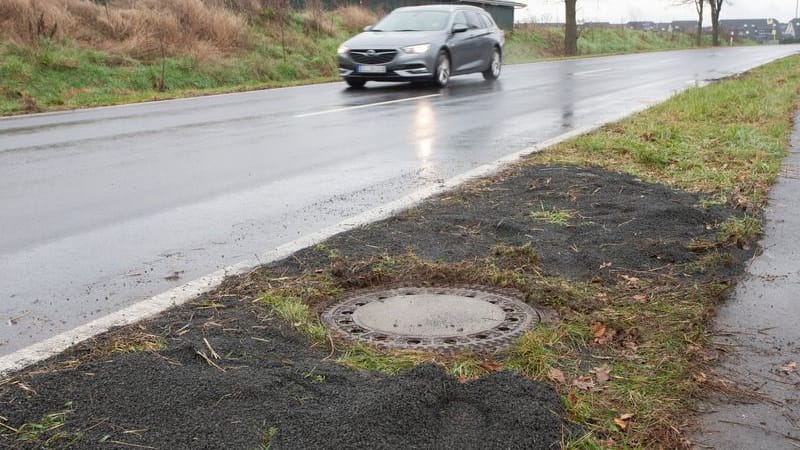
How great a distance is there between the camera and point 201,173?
7.47m

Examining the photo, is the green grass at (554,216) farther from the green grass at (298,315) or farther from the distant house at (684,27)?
the distant house at (684,27)

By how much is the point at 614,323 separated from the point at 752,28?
377 feet

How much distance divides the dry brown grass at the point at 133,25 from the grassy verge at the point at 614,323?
15.5 m

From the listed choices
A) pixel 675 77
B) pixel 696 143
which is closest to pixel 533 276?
pixel 696 143

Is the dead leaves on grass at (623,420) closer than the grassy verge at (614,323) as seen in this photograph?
Yes

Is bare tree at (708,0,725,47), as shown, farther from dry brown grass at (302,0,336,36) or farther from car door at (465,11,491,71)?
car door at (465,11,491,71)

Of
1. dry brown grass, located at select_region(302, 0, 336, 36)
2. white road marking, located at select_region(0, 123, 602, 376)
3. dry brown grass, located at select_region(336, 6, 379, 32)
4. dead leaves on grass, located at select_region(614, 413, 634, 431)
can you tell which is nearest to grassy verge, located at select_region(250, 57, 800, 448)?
dead leaves on grass, located at select_region(614, 413, 634, 431)

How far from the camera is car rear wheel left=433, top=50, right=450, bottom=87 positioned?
1678cm

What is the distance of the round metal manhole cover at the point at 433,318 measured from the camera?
345 centimetres

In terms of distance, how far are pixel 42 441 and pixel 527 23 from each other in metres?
48.8

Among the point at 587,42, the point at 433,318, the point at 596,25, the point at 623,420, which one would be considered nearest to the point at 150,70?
the point at 433,318

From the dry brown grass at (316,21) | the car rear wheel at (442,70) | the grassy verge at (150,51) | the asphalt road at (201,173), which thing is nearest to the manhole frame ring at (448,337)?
the asphalt road at (201,173)

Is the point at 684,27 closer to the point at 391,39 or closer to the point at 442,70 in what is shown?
the point at 442,70

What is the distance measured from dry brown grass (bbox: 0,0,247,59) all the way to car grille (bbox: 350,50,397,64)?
18.9 feet
